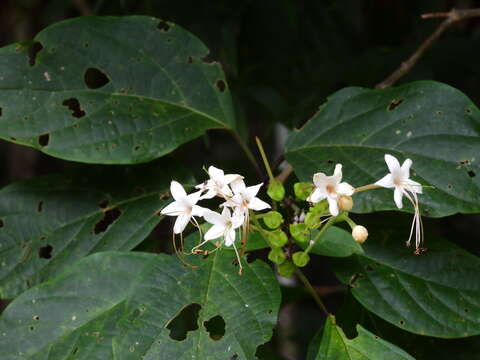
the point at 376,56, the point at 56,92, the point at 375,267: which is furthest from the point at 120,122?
the point at 376,56

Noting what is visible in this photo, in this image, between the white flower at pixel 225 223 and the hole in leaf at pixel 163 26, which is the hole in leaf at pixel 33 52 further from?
the white flower at pixel 225 223

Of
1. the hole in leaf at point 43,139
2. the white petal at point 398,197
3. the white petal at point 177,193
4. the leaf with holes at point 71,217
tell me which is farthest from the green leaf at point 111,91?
the white petal at point 398,197

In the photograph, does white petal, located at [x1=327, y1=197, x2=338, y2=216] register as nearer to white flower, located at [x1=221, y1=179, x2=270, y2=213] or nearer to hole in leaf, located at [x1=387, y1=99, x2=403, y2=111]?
white flower, located at [x1=221, y1=179, x2=270, y2=213]

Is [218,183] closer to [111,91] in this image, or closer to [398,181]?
[398,181]

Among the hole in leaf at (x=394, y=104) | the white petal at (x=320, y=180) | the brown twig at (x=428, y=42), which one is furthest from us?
the brown twig at (x=428, y=42)

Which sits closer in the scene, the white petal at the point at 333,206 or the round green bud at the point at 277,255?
the white petal at the point at 333,206

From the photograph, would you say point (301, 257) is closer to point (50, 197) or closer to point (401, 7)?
point (50, 197)
